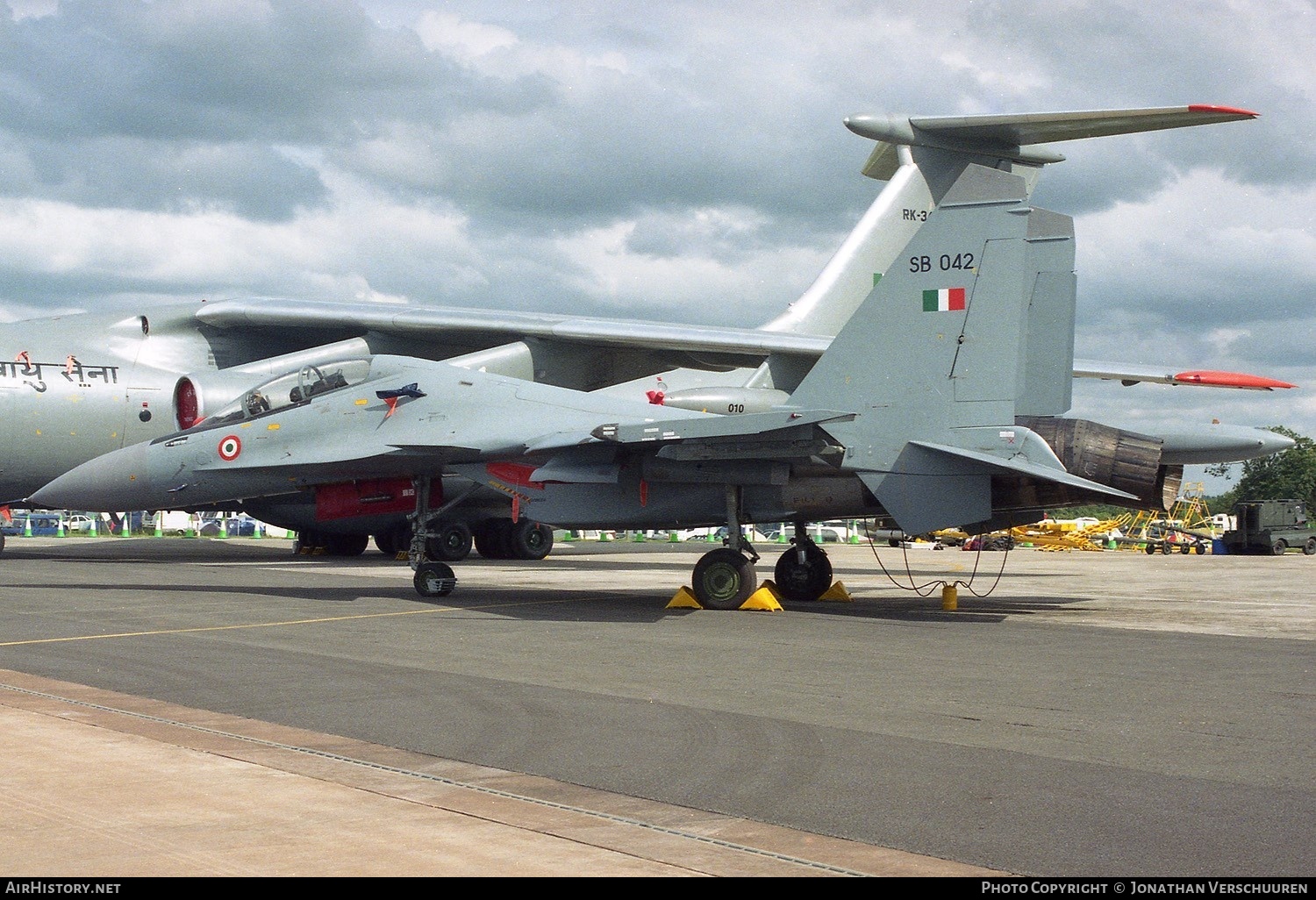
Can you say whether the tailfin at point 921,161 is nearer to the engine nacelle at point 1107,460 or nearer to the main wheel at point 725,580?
the engine nacelle at point 1107,460

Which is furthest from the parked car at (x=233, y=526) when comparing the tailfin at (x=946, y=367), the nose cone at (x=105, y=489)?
the tailfin at (x=946, y=367)

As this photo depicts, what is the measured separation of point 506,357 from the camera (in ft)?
73.0

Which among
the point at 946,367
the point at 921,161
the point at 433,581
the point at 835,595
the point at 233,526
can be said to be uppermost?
the point at 921,161

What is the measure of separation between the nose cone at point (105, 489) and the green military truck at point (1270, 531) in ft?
108

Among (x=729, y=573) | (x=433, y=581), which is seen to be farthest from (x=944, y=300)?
(x=433, y=581)

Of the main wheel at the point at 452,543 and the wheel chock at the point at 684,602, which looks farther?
the main wheel at the point at 452,543

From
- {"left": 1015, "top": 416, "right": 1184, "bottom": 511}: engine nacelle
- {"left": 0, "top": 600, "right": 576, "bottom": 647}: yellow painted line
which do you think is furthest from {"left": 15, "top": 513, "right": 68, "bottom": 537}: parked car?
{"left": 1015, "top": 416, "right": 1184, "bottom": 511}: engine nacelle

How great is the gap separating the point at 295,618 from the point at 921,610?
7.21 meters

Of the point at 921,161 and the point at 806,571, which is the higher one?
the point at 921,161

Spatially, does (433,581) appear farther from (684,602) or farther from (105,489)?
(105,489)

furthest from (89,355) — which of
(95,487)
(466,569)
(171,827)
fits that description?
(171,827)

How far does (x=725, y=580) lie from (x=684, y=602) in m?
0.58

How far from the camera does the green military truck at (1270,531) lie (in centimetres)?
3809

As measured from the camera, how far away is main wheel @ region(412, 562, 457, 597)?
50.3 feet
